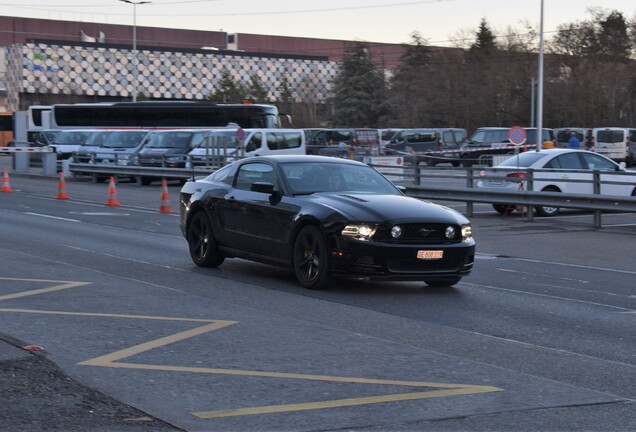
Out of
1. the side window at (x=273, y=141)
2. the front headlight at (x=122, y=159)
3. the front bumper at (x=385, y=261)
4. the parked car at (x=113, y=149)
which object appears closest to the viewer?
the front bumper at (x=385, y=261)

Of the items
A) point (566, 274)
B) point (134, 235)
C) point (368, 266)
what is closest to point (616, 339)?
point (368, 266)

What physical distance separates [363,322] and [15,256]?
689 centimetres

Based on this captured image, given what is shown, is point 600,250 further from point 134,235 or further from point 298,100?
point 298,100

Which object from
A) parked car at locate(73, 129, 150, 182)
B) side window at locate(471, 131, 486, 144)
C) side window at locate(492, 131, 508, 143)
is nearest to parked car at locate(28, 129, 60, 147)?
parked car at locate(73, 129, 150, 182)

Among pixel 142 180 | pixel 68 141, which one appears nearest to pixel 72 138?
pixel 68 141

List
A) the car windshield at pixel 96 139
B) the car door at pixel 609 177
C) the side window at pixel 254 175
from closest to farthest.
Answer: the side window at pixel 254 175
the car door at pixel 609 177
the car windshield at pixel 96 139

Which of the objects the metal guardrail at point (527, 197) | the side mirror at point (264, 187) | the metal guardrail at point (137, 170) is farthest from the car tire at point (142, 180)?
the side mirror at point (264, 187)

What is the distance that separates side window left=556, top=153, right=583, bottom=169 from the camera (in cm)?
2600

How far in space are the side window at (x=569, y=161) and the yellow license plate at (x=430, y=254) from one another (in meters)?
14.8

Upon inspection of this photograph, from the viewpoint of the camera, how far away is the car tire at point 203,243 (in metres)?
13.9

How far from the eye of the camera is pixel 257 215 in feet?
42.6

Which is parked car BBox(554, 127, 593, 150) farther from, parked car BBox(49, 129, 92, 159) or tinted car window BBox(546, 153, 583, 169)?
tinted car window BBox(546, 153, 583, 169)

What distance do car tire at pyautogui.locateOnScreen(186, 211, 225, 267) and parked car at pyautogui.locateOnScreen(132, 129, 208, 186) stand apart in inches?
1014

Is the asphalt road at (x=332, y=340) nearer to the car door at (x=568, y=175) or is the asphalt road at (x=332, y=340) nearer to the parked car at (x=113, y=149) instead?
the car door at (x=568, y=175)
